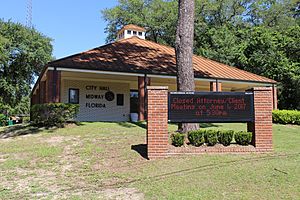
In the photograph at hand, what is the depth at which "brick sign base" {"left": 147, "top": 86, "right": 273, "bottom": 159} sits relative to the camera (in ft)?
26.2

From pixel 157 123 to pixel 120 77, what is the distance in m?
11.6

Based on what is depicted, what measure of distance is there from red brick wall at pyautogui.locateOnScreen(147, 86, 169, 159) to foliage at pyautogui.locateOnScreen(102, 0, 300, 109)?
1968cm

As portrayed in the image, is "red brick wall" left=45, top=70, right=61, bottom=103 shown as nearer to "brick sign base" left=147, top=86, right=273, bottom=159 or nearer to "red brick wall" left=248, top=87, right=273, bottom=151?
"brick sign base" left=147, top=86, right=273, bottom=159

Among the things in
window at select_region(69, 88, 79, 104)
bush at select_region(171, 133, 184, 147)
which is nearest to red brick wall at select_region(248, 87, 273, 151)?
bush at select_region(171, 133, 184, 147)

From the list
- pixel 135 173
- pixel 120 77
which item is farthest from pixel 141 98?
pixel 135 173

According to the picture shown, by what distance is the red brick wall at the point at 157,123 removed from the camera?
796 centimetres

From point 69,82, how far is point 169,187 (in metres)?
15.3

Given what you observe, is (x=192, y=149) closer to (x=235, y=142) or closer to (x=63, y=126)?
(x=235, y=142)

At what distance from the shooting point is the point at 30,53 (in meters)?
35.5

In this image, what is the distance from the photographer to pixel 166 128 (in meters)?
8.02

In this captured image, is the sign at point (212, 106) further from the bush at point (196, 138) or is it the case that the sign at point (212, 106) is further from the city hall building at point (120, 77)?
the city hall building at point (120, 77)

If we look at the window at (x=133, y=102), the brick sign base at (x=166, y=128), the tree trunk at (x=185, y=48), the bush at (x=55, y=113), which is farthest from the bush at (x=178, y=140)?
the window at (x=133, y=102)

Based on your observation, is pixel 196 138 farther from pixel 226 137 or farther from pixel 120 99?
pixel 120 99

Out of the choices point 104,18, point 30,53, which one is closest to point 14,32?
point 30,53
